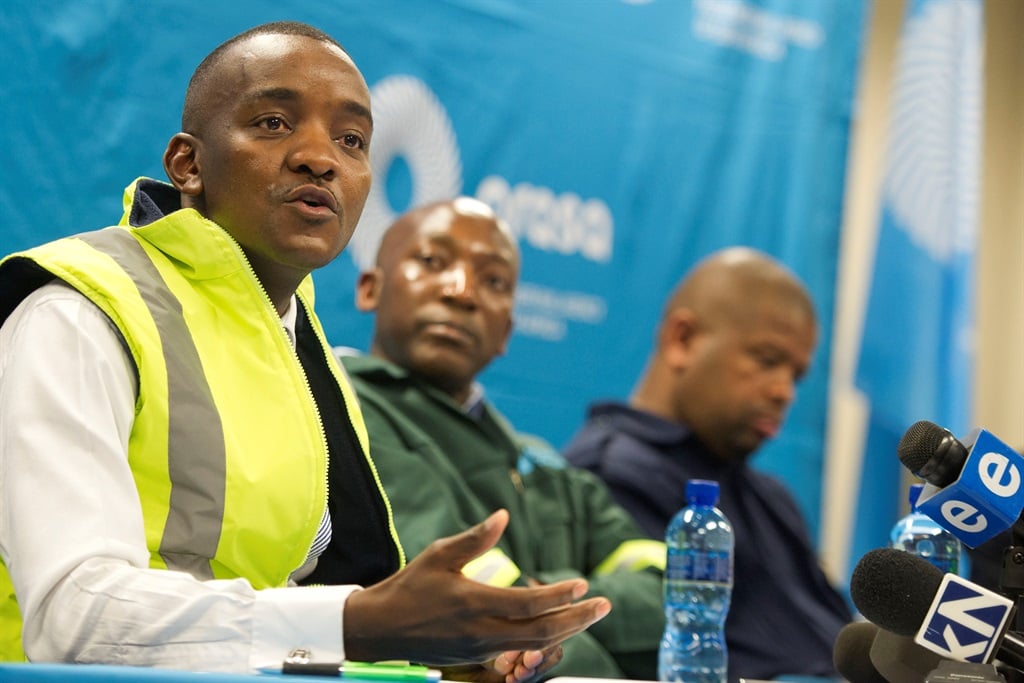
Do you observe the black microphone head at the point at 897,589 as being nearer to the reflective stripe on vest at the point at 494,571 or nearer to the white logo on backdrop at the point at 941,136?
the reflective stripe on vest at the point at 494,571

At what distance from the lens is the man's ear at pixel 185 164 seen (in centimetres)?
175

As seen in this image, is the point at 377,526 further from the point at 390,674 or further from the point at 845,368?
the point at 845,368

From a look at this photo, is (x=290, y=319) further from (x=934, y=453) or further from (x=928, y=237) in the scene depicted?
(x=928, y=237)

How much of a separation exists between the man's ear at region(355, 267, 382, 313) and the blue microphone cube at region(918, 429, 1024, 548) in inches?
73.3

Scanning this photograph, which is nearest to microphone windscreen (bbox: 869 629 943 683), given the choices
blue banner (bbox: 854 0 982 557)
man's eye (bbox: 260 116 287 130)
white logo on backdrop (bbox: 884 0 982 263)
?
man's eye (bbox: 260 116 287 130)

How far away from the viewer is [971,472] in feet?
4.27

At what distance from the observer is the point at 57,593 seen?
127cm

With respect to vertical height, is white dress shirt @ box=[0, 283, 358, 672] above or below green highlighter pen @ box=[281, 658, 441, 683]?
above

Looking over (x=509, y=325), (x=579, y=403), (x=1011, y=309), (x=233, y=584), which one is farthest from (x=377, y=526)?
(x=1011, y=309)

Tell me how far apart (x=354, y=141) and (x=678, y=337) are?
2.21 meters

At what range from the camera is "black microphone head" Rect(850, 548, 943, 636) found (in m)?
1.28

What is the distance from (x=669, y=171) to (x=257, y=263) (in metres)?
2.71

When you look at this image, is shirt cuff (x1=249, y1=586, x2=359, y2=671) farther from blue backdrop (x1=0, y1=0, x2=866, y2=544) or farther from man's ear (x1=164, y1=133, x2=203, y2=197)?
blue backdrop (x1=0, y1=0, x2=866, y2=544)

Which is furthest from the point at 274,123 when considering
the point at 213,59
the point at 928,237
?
the point at 928,237
